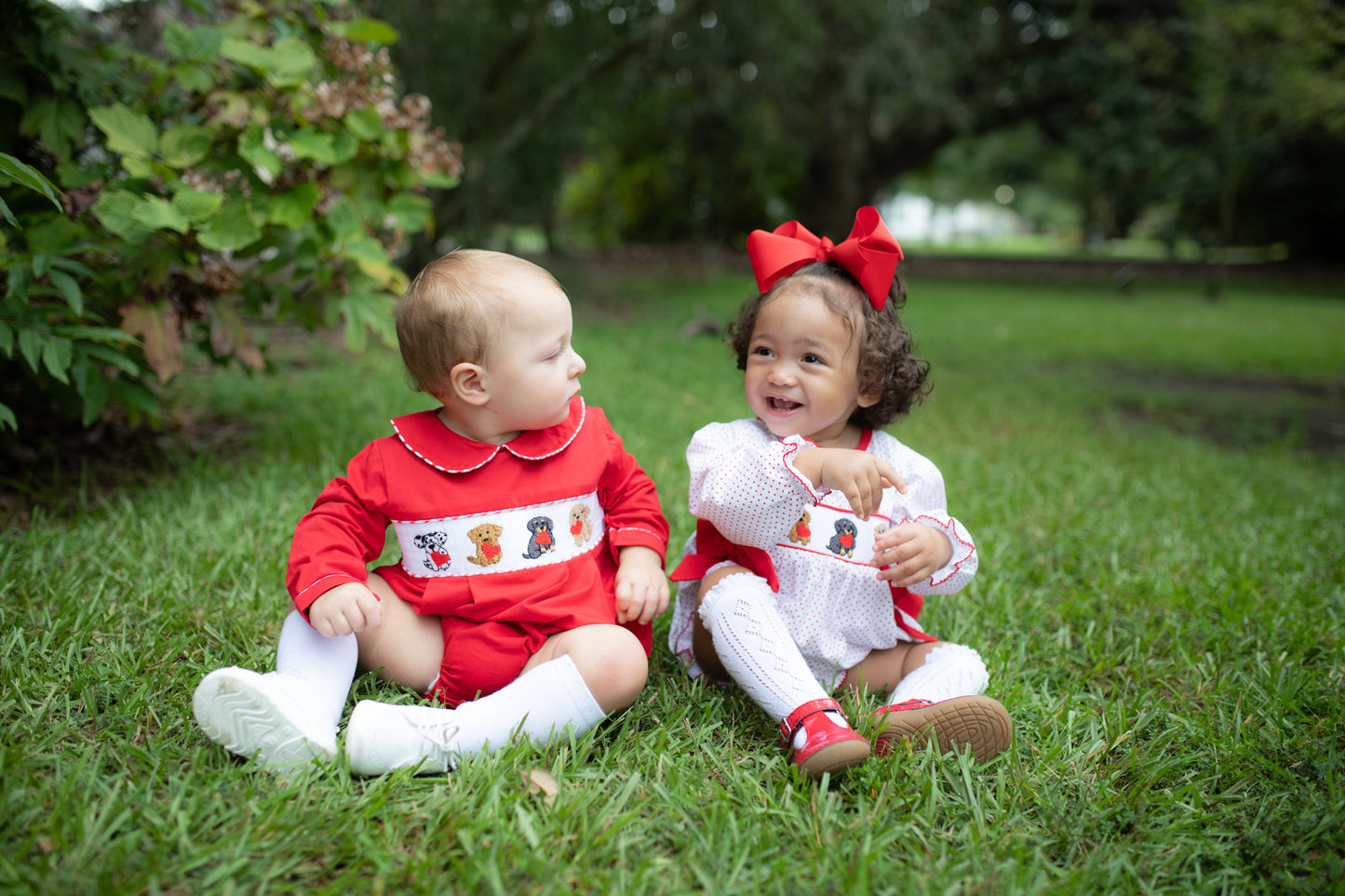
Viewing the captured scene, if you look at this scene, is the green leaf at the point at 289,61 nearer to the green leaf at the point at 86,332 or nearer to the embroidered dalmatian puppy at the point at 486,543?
the green leaf at the point at 86,332

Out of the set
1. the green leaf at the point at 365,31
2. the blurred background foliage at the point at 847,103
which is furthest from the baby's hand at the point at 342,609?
the blurred background foliage at the point at 847,103

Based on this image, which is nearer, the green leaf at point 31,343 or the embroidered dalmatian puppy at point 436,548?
the embroidered dalmatian puppy at point 436,548

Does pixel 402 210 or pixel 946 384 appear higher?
pixel 402 210

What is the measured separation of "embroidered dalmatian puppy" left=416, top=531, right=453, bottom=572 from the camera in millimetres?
1692

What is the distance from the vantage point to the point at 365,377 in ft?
16.5

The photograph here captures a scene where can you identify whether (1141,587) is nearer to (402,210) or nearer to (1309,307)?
(402,210)

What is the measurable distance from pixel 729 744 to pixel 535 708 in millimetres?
388

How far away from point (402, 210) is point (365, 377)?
7.37ft

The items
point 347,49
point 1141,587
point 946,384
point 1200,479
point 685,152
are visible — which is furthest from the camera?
point 685,152

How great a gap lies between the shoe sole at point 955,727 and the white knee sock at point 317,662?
1.00 metres

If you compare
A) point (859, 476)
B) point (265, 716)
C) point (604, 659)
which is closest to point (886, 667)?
point (859, 476)

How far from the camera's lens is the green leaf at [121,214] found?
2379mm

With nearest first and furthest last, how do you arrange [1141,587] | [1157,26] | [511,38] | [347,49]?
1. [1141,587]
2. [347,49]
3. [511,38]
4. [1157,26]

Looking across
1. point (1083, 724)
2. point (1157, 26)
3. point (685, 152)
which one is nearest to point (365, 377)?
point (1083, 724)
